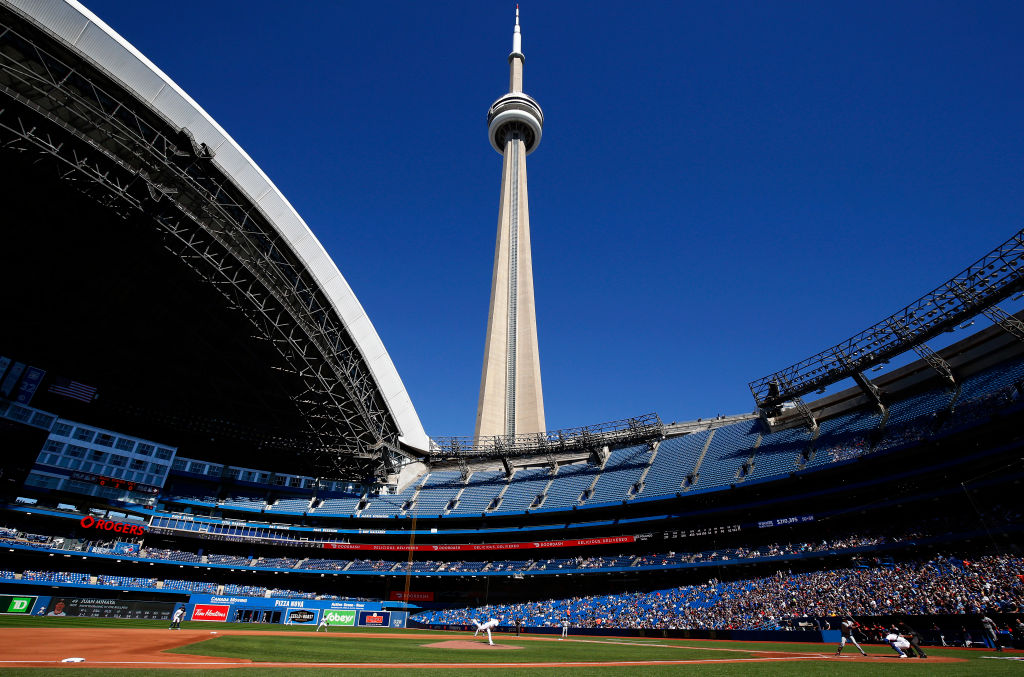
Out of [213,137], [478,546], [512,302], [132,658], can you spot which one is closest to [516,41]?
[512,302]

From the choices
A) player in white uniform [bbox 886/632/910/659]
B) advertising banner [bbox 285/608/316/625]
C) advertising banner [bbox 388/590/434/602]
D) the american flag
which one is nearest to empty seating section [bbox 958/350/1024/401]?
player in white uniform [bbox 886/632/910/659]

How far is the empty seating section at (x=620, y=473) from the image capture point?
5234cm

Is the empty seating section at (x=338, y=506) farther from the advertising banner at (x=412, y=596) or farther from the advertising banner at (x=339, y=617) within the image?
the advertising banner at (x=339, y=617)

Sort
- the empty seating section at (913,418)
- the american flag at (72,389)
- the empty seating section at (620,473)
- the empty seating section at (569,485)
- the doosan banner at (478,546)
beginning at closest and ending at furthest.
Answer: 1. the empty seating section at (913,418)
2. the american flag at (72,389)
3. the doosan banner at (478,546)
4. the empty seating section at (620,473)
5. the empty seating section at (569,485)

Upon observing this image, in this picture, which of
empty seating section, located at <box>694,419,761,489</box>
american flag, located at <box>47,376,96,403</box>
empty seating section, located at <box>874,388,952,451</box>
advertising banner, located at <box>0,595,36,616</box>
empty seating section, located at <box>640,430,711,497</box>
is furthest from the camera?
empty seating section, located at <box>640,430,711,497</box>

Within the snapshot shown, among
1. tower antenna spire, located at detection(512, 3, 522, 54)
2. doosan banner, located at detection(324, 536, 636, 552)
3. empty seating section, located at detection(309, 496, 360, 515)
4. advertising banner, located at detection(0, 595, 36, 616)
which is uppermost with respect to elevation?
tower antenna spire, located at detection(512, 3, 522, 54)

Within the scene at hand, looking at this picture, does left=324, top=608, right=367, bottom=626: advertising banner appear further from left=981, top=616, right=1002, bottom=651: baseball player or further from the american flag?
left=981, top=616, right=1002, bottom=651: baseball player

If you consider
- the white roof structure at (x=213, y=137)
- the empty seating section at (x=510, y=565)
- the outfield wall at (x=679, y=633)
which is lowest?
the outfield wall at (x=679, y=633)

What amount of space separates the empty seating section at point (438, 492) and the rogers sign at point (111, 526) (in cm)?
2607

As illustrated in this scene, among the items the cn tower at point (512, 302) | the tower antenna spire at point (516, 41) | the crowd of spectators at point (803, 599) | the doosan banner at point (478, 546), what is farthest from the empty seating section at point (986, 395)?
the tower antenna spire at point (516, 41)

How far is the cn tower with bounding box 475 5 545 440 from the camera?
77.8 metres

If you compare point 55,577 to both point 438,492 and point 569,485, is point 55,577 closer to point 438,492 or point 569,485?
point 438,492

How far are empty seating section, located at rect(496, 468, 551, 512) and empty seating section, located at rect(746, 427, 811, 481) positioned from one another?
22.5 metres

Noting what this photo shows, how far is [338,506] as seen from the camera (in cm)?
6144
